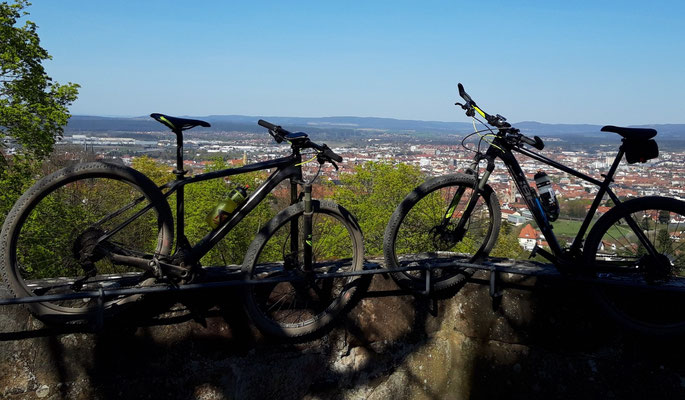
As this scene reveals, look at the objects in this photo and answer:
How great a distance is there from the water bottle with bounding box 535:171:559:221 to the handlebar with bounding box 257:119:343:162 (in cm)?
143

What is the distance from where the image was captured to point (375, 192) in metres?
20.3

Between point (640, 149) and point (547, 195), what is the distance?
0.63 m

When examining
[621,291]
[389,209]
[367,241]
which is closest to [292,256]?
[621,291]

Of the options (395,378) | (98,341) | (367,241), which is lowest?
(367,241)

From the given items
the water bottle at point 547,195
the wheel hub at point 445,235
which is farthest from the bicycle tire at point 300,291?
the water bottle at point 547,195

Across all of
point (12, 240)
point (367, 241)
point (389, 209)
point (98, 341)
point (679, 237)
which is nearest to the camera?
point (12, 240)

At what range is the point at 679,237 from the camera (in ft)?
10.9

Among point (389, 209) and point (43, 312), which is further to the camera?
point (389, 209)

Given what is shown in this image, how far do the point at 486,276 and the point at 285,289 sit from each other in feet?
4.48

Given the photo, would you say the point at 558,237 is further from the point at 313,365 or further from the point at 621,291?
the point at 313,365

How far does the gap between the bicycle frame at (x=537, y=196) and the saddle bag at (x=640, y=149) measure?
0.24 ft

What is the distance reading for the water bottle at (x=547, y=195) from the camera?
134 inches

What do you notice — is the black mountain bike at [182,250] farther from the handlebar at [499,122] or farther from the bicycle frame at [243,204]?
the handlebar at [499,122]

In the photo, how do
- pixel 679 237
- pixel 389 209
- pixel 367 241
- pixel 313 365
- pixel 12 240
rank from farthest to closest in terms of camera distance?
pixel 389 209 → pixel 367 241 → pixel 679 237 → pixel 313 365 → pixel 12 240
